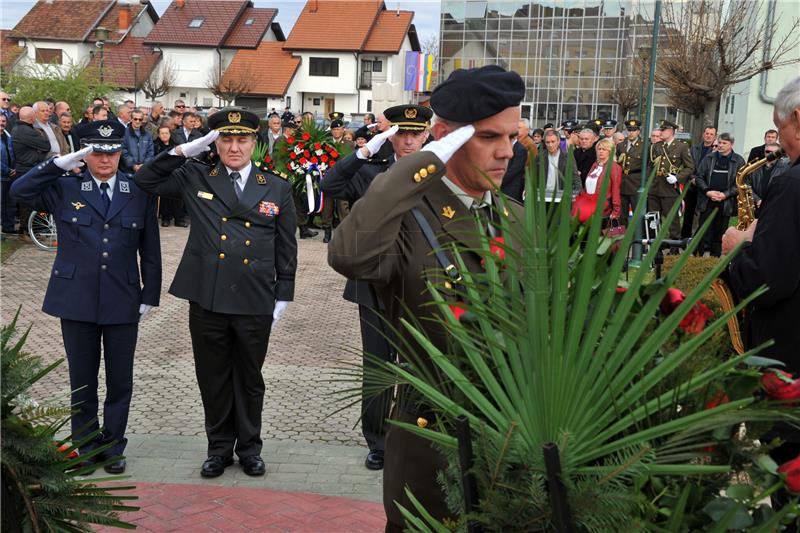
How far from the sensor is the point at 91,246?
5.79 m

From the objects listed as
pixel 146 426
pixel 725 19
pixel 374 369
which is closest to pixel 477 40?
pixel 725 19

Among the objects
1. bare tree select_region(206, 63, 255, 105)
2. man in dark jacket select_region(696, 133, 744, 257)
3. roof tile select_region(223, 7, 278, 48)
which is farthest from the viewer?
roof tile select_region(223, 7, 278, 48)

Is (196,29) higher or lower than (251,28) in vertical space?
lower

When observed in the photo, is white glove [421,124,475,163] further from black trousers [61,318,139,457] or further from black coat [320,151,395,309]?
black trousers [61,318,139,457]

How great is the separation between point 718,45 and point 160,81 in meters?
46.0

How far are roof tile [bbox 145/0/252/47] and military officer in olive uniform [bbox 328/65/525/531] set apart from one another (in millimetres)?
60538

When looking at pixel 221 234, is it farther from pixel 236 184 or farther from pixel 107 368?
pixel 107 368

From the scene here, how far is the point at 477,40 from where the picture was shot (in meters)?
55.2

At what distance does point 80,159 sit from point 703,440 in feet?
15.9

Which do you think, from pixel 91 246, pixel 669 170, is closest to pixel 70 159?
pixel 91 246

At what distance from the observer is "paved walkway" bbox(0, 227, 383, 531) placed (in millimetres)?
5488

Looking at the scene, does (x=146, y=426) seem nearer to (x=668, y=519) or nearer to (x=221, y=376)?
(x=221, y=376)

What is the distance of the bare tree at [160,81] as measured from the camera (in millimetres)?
56781

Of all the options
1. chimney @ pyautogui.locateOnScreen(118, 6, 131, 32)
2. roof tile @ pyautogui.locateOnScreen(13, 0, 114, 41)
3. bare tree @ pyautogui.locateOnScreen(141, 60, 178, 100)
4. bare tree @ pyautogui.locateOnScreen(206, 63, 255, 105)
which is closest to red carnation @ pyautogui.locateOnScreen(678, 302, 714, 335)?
bare tree @ pyautogui.locateOnScreen(206, 63, 255, 105)
